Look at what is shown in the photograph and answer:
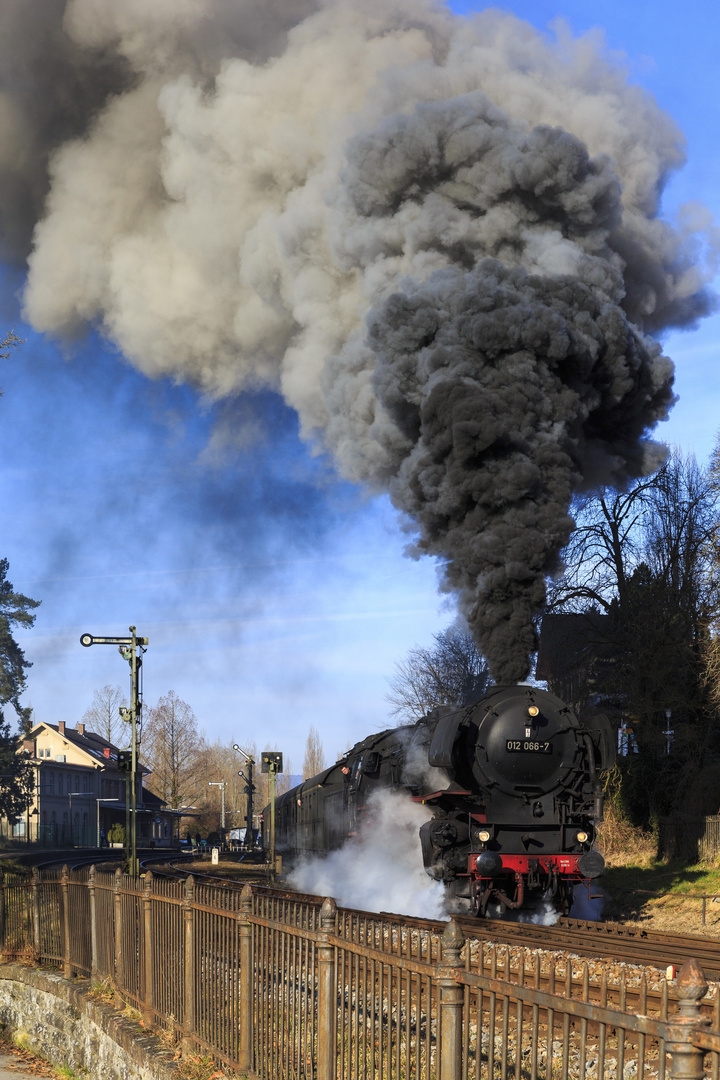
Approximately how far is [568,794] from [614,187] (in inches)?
509

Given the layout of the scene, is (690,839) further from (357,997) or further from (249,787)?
(357,997)

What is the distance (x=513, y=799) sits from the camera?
40.7 ft

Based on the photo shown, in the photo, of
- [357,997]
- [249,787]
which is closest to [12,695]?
[249,787]

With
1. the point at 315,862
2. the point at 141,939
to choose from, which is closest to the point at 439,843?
the point at 141,939

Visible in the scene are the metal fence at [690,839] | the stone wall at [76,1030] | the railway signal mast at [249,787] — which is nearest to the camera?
the stone wall at [76,1030]

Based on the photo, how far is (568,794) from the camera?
1259cm

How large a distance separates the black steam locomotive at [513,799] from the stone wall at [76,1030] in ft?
15.7

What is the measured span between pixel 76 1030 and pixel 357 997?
5652 mm

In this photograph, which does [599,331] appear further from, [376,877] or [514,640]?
[376,877]

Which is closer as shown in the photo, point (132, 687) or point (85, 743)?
point (132, 687)

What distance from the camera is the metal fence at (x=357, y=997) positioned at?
2648 mm

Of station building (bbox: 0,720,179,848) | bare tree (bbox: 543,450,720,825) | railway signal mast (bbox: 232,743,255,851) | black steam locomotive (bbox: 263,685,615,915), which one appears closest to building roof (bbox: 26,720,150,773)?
station building (bbox: 0,720,179,848)

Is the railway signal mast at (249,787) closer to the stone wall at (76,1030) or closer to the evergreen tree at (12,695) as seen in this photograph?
the evergreen tree at (12,695)


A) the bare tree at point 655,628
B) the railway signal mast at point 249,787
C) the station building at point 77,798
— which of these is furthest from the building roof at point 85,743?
the bare tree at point 655,628
